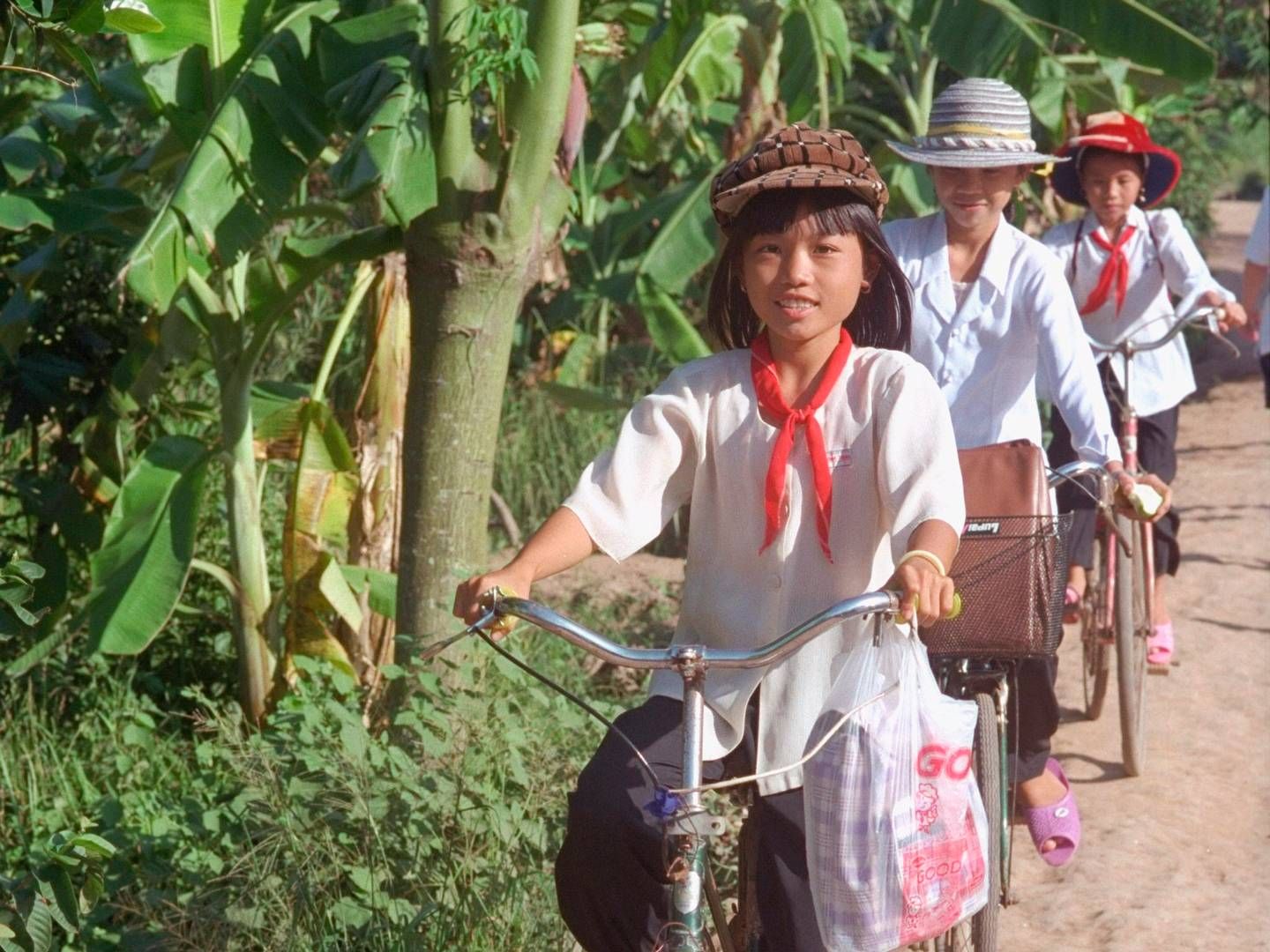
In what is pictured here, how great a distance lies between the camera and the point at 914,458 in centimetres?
287

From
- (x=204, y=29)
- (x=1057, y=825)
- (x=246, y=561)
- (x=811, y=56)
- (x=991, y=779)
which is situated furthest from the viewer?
(x=811, y=56)

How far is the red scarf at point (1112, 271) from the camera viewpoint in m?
6.44

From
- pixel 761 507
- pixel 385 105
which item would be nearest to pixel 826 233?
pixel 761 507

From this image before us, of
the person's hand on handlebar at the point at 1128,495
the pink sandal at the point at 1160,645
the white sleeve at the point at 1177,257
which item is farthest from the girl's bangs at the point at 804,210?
the pink sandal at the point at 1160,645

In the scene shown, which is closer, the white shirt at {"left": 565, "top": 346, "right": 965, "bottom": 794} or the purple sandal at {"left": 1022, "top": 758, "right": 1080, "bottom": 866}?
the white shirt at {"left": 565, "top": 346, "right": 965, "bottom": 794}

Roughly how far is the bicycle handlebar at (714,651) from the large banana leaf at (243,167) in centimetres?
246

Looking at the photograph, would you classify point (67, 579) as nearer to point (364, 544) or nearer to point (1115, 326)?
point (364, 544)

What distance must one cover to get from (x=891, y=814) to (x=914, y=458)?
0.64 metres

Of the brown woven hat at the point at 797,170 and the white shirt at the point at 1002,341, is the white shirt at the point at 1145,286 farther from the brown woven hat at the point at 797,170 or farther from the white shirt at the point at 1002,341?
the brown woven hat at the point at 797,170

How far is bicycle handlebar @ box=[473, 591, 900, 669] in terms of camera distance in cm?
248

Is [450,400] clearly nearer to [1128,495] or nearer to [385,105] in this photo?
[385,105]

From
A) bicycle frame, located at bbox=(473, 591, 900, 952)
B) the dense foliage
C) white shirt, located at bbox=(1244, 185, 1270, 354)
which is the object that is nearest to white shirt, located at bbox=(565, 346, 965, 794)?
bicycle frame, located at bbox=(473, 591, 900, 952)

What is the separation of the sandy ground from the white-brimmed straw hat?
211 cm

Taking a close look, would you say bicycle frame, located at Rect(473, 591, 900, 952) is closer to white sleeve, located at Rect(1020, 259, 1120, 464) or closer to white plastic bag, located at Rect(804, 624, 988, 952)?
white plastic bag, located at Rect(804, 624, 988, 952)
